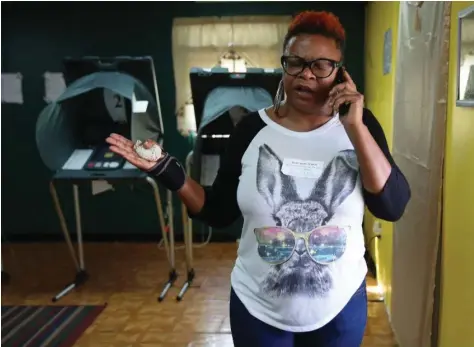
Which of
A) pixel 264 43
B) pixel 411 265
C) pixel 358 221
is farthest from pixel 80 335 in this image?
pixel 264 43

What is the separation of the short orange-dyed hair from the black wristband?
38 cm

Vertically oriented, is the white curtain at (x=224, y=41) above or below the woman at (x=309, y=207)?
above

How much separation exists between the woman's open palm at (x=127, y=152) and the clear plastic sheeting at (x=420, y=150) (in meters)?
1.10

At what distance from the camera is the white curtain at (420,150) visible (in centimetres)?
183

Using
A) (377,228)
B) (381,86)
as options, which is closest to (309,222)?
(377,228)

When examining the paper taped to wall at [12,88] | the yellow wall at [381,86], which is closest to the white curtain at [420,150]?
the yellow wall at [381,86]

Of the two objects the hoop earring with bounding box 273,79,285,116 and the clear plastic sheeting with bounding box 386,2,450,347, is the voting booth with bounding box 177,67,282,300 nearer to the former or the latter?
the clear plastic sheeting with bounding box 386,2,450,347

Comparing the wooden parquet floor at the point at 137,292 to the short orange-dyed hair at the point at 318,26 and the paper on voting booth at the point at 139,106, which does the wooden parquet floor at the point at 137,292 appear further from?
the short orange-dyed hair at the point at 318,26

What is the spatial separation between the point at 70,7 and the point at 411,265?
11.0 ft

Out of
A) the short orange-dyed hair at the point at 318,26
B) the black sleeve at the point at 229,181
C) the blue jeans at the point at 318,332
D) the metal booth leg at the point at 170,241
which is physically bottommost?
the metal booth leg at the point at 170,241

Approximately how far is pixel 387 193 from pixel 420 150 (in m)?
1.07

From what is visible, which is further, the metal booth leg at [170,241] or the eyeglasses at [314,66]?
the metal booth leg at [170,241]

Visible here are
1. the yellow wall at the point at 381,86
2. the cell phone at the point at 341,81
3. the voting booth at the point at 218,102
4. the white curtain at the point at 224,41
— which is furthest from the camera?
the white curtain at the point at 224,41

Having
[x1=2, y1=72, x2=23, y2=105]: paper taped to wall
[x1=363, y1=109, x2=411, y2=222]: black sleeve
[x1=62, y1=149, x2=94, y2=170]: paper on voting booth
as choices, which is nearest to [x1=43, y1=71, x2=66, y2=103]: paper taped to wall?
[x1=2, y1=72, x2=23, y2=105]: paper taped to wall
